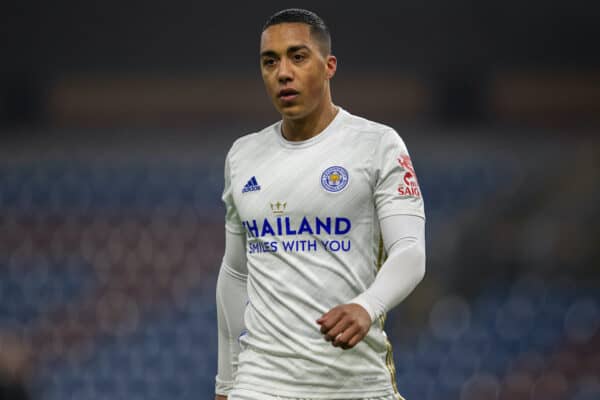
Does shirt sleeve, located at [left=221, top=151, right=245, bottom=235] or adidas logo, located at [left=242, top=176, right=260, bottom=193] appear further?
shirt sleeve, located at [left=221, top=151, right=245, bottom=235]

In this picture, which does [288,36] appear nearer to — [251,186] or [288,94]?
[288,94]

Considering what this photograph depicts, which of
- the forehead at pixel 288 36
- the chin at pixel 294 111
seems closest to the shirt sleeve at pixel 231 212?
the chin at pixel 294 111

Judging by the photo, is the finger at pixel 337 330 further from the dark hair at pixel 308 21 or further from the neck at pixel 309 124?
the dark hair at pixel 308 21

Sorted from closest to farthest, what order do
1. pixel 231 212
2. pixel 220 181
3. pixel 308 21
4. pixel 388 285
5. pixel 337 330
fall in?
pixel 337 330 < pixel 388 285 < pixel 308 21 < pixel 231 212 < pixel 220 181

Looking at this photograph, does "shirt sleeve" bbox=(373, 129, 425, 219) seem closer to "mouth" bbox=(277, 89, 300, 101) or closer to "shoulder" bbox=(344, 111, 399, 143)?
"shoulder" bbox=(344, 111, 399, 143)

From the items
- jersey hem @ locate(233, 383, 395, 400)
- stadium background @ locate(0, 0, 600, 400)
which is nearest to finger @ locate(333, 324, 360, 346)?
jersey hem @ locate(233, 383, 395, 400)

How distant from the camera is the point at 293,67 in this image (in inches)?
105

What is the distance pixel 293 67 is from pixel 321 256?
0.52 m

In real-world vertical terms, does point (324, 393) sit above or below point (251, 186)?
below

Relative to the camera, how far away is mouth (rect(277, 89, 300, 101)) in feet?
8.80

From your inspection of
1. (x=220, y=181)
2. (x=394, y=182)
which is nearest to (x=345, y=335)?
(x=394, y=182)
